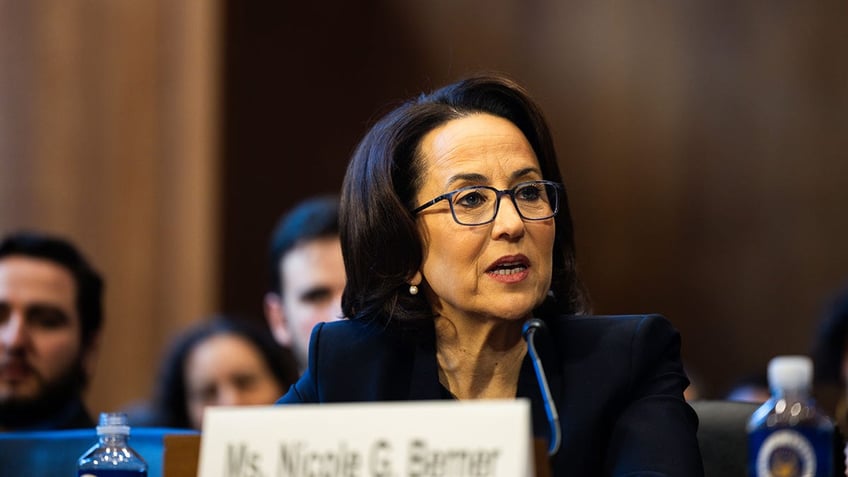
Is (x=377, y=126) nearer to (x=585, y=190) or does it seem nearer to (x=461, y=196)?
(x=461, y=196)

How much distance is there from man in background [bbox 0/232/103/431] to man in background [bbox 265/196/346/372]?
23.5 inches

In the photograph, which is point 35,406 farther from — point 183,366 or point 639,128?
point 639,128

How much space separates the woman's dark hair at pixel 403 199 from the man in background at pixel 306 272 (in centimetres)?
142

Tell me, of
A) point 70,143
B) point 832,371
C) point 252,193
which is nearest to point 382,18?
point 252,193

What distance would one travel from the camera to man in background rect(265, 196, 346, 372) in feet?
13.3

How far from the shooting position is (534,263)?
92.6 inches

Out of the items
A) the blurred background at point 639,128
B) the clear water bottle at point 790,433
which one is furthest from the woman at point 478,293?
the blurred background at point 639,128

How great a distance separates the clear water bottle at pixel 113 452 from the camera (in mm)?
2047

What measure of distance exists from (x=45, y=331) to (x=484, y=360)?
6.65ft

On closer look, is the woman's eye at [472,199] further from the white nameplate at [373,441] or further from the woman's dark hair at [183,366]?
the woman's dark hair at [183,366]

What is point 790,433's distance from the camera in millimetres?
1545

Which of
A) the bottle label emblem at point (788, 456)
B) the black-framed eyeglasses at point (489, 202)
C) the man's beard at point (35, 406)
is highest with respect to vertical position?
the black-framed eyeglasses at point (489, 202)

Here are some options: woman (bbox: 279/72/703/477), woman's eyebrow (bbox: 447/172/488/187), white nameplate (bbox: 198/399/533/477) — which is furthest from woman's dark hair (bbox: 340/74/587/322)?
white nameplate (bbox: 198/399/533/477)

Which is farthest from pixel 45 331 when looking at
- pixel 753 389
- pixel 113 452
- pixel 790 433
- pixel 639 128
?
pixel 639 128
